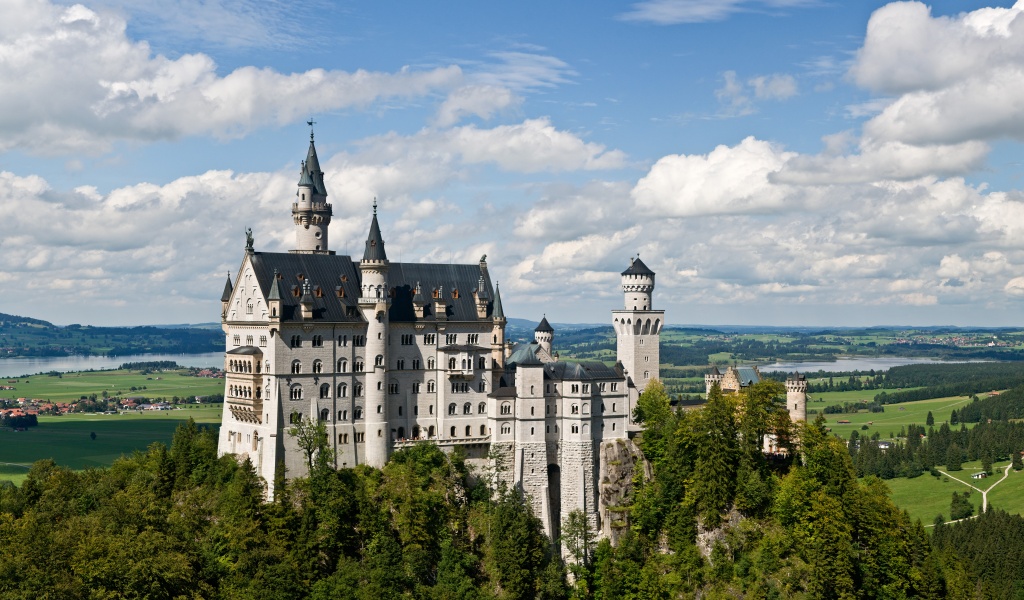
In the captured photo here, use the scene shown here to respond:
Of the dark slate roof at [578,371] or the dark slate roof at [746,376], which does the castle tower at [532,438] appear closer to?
the dark slate roof at [578,371]

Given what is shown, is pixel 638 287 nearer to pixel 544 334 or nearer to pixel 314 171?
pixel 544 334

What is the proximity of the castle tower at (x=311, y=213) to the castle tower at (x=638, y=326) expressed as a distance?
1317 inches

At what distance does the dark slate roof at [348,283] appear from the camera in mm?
98562

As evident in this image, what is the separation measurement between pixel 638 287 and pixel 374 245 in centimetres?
3199

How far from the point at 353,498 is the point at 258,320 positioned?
62.8ft

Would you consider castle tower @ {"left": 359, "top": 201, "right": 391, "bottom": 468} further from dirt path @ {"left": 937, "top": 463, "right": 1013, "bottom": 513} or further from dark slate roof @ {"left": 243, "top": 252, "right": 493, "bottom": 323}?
dirt path @ {"left": 937, "top": 463, "right": 1013, "bottom": 513}

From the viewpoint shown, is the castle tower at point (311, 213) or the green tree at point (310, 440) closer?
the green tree at point (310, 440)

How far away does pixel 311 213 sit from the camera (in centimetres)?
10869

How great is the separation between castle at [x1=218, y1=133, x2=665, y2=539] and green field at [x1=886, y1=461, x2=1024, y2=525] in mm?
77350

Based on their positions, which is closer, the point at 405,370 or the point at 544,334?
the point at 405,370

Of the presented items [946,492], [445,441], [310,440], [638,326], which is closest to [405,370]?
[445,441]

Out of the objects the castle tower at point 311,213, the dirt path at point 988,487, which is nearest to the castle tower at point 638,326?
the castle tower at point 311,213

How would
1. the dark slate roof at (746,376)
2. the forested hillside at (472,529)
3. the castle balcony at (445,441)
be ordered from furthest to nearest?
the dark slate roof at (746,376)
the castle balcony at (445,441)
the forested hillside at (472,529)

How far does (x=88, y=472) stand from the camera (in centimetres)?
10612
